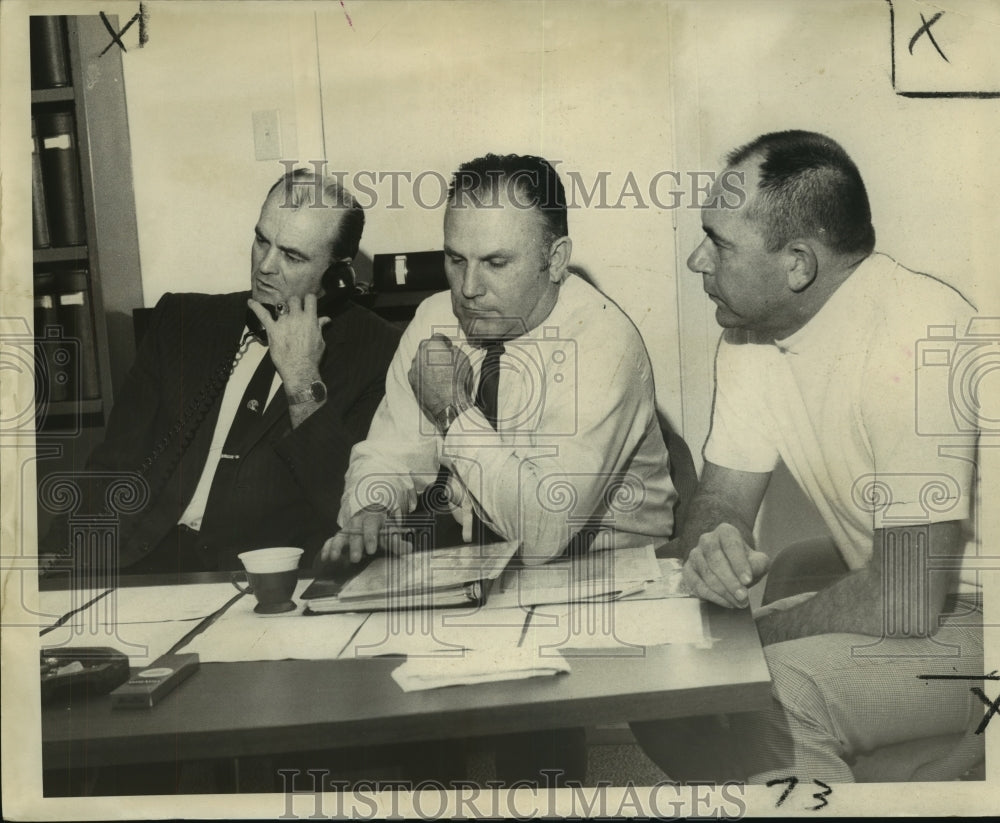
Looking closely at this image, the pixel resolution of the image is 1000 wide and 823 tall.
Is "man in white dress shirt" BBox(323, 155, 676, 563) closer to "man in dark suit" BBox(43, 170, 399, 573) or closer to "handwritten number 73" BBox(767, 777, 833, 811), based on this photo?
"man in dark suit" BBox(43, 170, 399, 573)

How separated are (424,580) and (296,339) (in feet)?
1.74

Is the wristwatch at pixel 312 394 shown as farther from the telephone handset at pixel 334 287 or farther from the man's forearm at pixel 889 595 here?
the man's forearm at pixel 889 595

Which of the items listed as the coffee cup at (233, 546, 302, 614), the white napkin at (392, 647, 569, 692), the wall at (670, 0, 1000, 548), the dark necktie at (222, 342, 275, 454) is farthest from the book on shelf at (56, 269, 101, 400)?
the wall at (670, 0, 1000, 548)

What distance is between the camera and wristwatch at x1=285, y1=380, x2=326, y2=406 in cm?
191

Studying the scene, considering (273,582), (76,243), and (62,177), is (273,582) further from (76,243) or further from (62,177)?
(62,177)

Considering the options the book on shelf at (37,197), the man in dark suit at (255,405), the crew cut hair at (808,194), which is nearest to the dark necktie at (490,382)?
the man in dark suit at (255,405)

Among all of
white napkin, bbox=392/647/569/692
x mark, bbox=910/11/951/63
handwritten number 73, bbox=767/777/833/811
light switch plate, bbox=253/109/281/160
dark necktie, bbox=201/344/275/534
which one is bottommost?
handwritten number 73, bbox=767/777/833/811

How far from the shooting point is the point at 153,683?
1.59m

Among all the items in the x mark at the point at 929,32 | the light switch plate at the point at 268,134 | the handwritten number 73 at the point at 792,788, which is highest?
the x mark at the point at 929,32

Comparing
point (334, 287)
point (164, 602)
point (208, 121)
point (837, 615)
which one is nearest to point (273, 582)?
point (164, 602)

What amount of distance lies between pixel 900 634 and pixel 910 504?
0.24 metres

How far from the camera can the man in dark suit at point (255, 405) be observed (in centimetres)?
191

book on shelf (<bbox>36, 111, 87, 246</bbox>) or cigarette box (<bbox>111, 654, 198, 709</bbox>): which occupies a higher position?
book on shelf (<bbox>36, 111, 87, 246</bbox>)

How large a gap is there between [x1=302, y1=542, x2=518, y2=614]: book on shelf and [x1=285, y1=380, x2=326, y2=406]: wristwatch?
330mm
